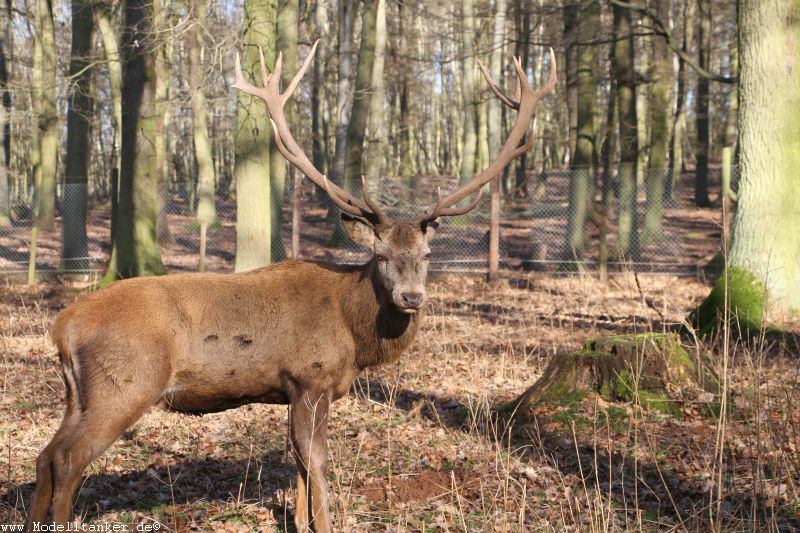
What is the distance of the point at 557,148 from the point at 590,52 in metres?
28.9

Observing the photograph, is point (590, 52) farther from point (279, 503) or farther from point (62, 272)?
point (279, 503)

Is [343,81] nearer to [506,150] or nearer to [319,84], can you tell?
[319,84]

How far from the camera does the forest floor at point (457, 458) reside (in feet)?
15.6

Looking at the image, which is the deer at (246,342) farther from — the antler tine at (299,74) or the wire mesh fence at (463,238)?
the wire mesh fence at (463,238)

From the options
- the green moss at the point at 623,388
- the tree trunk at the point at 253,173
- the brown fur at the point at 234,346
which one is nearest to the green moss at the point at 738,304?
the green moss at the point at 623,388

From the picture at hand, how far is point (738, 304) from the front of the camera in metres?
9.12

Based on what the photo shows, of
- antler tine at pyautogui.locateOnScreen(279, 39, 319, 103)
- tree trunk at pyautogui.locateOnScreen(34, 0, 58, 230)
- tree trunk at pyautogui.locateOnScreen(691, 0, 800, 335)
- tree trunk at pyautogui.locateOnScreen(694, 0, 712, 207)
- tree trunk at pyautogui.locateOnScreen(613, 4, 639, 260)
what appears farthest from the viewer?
tree trunk at pyautogui.locateOnScreen(694, 0, 712, 207)

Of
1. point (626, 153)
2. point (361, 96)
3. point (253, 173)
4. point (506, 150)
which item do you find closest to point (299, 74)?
point (506, 150)

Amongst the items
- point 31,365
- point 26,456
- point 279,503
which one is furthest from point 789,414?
point 31,365

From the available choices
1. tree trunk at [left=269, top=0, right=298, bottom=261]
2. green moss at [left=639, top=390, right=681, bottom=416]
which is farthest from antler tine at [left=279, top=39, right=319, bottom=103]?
tree trunk at [left=269, top=0, right=298, bottom=261]

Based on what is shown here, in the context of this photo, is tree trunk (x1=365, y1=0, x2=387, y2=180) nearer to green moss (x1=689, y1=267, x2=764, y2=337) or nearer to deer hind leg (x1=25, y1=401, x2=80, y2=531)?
green moss (x1=689, y1=267, x2=764, y2=337)

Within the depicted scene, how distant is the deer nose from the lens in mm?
5160

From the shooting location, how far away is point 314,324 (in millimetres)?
5199

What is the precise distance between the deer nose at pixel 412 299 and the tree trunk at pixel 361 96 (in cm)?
1304
